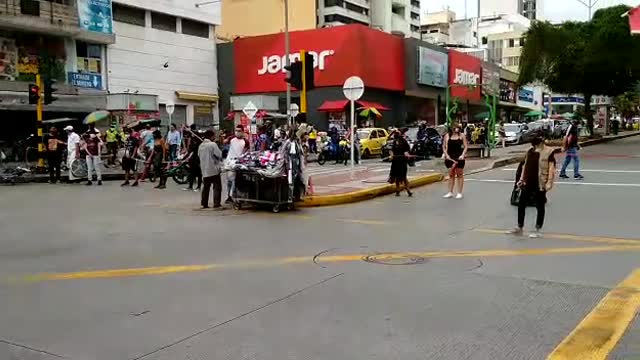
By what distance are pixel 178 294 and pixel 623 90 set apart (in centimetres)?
3982

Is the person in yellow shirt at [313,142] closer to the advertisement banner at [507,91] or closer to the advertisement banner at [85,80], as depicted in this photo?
the advertisement banner at [85,80]

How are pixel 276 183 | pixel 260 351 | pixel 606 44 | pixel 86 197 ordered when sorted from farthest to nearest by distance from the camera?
pixel 606 44
pixel 86 197
pixel 276 183
pixel 260 351

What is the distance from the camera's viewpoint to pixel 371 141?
105ft

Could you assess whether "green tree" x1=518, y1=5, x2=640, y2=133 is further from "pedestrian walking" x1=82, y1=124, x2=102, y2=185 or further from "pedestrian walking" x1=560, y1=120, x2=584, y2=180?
"pedestrian walking" x1=82, y1=124, x2=102, y2=185

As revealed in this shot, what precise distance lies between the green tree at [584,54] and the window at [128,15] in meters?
23.6

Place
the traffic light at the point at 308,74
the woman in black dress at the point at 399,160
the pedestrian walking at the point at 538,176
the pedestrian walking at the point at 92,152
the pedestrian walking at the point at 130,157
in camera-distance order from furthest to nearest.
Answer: the pedestrian walking at the point at 130,157, the pedestrian walking at the point at 92,152, the traffic light at the point at 308,74, the woman in black dress at the point at 399,160, the pedestrian walking at the point at 538,176

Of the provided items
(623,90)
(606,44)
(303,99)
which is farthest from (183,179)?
(623,90)

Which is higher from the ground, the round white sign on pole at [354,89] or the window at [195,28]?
the window at [195,28]

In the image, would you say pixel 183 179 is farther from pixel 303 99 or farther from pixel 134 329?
pixel 134 329

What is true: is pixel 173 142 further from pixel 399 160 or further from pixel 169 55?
pixel 169 55

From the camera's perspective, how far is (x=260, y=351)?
15.7ft

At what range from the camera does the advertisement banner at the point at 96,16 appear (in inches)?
1367

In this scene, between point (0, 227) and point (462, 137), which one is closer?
point (0, 227)

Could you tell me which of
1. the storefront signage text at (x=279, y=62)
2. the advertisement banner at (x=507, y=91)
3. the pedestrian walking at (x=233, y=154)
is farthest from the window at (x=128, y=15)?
the advertisement banner at (x=507, y=91)
